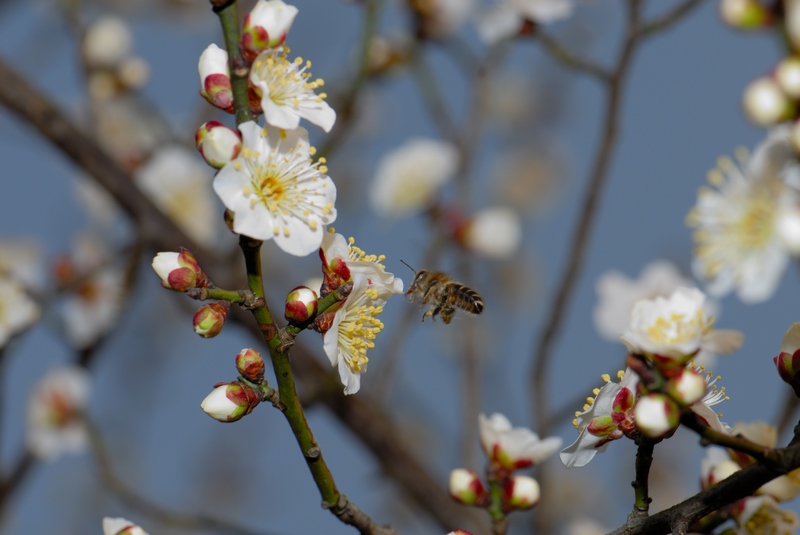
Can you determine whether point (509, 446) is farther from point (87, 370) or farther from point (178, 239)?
point (87, 370)

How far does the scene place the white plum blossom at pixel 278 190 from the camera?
103cm

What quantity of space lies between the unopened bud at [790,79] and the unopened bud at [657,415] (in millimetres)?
708

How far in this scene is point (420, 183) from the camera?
2.96m

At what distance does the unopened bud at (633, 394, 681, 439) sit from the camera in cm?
91

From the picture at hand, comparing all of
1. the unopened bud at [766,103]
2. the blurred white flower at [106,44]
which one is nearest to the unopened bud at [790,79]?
the unopened bud at [766,103]

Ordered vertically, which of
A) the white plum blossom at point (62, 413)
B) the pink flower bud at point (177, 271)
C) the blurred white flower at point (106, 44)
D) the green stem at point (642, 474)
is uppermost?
the blurred white flower at point (106, 44)

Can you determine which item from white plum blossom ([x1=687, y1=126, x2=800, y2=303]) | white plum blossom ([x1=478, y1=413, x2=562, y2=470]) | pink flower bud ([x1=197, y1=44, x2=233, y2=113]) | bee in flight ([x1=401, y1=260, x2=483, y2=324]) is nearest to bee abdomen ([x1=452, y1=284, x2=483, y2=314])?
bee in flight ([x1=401, y1=260, x2=483, y2=324])

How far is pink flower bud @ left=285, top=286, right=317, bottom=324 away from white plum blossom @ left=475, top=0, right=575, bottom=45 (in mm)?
1617

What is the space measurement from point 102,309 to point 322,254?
6.08 ft

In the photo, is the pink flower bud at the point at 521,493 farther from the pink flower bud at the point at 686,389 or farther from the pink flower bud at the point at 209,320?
the pink flower bud at the point at 209,320

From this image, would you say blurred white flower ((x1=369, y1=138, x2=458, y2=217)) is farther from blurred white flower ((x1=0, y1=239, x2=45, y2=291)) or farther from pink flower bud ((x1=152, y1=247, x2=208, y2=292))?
pink flower bud ((x1=152, y1=247, x2=208, y2=292))

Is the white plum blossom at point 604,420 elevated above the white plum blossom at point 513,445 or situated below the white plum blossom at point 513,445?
below

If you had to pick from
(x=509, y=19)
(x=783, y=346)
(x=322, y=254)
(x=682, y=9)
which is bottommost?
(x=783, y=346)

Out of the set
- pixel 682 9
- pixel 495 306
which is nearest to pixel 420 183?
pixel 495 306
